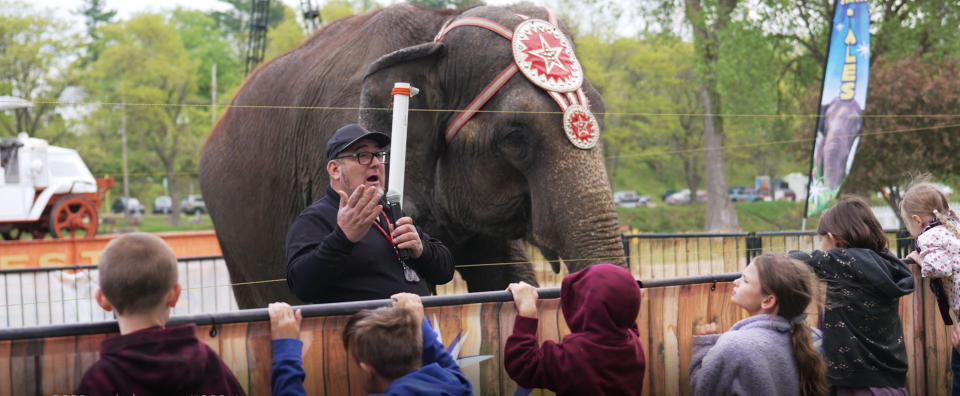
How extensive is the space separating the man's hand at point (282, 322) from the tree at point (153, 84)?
36.7m

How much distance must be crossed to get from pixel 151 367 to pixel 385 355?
0.67 meters

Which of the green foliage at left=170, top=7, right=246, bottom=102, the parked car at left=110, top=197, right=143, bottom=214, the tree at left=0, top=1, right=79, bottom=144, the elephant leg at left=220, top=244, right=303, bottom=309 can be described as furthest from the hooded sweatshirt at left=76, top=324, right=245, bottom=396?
the green foliage at left=170, top=7, right=246, bottom=102

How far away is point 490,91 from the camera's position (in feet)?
16.4

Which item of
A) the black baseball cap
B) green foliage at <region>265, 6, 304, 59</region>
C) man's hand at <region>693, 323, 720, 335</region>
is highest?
green foliage at <region>265, 6, 304, 59</region>

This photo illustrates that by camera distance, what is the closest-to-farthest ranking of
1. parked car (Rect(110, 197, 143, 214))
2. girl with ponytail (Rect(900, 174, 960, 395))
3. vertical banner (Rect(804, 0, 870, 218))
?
1. girl with ponytail (Rect(900, 174, 960, 395))
2. vertical banner (Rect(804, 0, 870, 218))
3. parked car (Rect(110, 197, 143, 214))

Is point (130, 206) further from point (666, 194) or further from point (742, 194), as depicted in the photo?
point (742, 194)

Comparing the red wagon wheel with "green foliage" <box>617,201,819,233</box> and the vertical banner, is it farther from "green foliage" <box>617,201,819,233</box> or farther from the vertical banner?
"green foliage" <box>617,201,819,233</box>

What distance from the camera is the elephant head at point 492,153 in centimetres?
466

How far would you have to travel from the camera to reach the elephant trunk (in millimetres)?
4535

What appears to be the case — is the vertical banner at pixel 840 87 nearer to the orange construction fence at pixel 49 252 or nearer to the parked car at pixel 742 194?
the orange construction fence at pixel 49 252

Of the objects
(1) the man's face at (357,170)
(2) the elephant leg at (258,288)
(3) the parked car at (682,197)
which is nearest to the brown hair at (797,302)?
(1) the man's face at (357,170)

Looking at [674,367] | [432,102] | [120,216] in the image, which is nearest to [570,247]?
[674,367]

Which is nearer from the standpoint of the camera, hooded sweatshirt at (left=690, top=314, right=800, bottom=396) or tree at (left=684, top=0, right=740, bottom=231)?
hooded sweatshirt at (left=690, top=314, right=800, bottom=396)

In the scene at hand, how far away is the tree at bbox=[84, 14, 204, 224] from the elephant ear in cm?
3460
